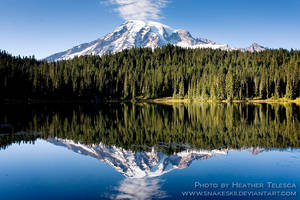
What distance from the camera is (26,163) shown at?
65.2ft

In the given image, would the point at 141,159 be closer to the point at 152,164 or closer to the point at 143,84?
the point at 152,164

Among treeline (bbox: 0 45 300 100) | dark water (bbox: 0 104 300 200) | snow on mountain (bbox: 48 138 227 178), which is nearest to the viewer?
dark water (bbox: 0 104 300 200)

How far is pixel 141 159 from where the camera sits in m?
20.1

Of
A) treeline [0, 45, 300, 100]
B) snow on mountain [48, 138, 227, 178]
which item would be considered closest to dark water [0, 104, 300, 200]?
snow on mountain [48, 138, 227, 178]

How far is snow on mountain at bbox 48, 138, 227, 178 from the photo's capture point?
677 inches

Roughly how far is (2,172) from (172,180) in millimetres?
11072

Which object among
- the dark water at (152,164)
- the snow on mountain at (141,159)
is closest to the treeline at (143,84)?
the dark water at (152,164)

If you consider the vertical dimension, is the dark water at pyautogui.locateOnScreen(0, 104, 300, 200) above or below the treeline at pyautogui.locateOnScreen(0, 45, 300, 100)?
below

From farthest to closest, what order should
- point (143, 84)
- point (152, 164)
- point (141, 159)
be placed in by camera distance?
point (143, 84), point (141, 159), point (152, 164)

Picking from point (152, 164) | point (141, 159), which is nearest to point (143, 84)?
point (141, 159)

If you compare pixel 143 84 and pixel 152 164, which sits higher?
pixel 143 84

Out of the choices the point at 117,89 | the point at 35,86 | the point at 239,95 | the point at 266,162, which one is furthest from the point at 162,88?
the point at 266,162

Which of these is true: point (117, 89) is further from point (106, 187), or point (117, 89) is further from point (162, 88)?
point (106, 187)

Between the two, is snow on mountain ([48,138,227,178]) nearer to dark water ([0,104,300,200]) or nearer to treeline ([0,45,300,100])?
dark water ([0,104,300,200])
